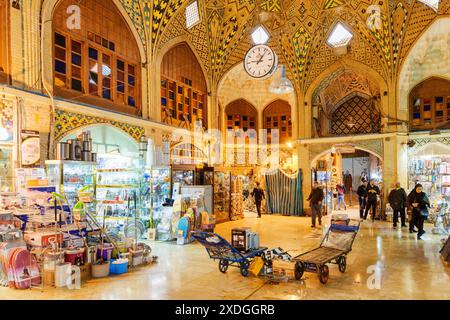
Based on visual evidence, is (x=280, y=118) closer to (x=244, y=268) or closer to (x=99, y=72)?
(x=99, y=72)

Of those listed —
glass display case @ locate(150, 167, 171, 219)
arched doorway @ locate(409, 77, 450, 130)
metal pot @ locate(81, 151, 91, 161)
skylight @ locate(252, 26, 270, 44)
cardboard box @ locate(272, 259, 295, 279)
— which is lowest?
cardboard box @ locate(272, 259, 295, 279)

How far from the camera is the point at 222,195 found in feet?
43.3

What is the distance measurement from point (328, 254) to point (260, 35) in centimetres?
1132

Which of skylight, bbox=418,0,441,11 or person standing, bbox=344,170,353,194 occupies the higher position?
skylight, bbox=418,0,441,11

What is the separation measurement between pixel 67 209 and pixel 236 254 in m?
3.35

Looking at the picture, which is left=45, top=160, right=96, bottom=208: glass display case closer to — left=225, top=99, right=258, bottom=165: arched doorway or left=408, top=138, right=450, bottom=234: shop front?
left=225, top=99, right=258, bottom=165: arched doorway

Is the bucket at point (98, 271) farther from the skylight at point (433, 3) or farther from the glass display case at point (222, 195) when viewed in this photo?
the skylight at point (433, 3)

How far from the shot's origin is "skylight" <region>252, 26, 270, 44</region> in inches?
593

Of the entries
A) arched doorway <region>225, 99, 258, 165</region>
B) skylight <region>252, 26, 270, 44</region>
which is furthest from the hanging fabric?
skylight <region>252, 26, 270, 44</region>

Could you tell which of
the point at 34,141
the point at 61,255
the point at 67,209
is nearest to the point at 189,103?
the point at 34,141

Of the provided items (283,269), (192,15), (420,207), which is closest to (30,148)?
(283,269)

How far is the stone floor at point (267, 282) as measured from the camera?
17.3ft

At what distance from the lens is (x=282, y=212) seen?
15453 mm

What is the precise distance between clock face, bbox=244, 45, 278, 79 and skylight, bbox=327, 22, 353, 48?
420 cm
